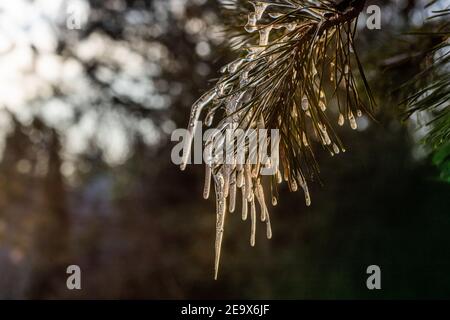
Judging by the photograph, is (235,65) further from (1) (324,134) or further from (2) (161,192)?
(2) (161,192)

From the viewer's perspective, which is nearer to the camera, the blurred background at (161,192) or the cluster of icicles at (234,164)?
the cluster of icicles at (234,164)

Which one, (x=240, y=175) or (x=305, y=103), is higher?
(x=305, y=103)

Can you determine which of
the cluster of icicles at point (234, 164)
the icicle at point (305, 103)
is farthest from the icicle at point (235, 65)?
the icicle at point (305, 103)

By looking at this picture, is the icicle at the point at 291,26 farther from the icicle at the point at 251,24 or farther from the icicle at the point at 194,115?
the icicle at the point at 194,115

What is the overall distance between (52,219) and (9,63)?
4.22 ft

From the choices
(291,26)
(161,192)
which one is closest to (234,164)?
(291,26)

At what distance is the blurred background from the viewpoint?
3.66 m

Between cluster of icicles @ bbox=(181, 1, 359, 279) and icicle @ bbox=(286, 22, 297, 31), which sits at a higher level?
icicle @ bbox=(286, 22, 297, 31)

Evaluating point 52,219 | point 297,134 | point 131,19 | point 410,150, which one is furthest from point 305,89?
point 52,219

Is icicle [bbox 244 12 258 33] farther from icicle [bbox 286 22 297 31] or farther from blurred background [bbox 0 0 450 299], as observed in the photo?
blurred background [bbox 0 0 450 299]

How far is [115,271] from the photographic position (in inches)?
158

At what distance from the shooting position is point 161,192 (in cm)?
394

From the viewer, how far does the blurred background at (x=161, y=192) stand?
3.66 m

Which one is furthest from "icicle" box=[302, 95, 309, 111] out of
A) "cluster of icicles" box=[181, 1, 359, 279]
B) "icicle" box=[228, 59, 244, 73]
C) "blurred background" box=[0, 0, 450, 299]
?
"blurred background" box=[0, 0, 450, 299]
